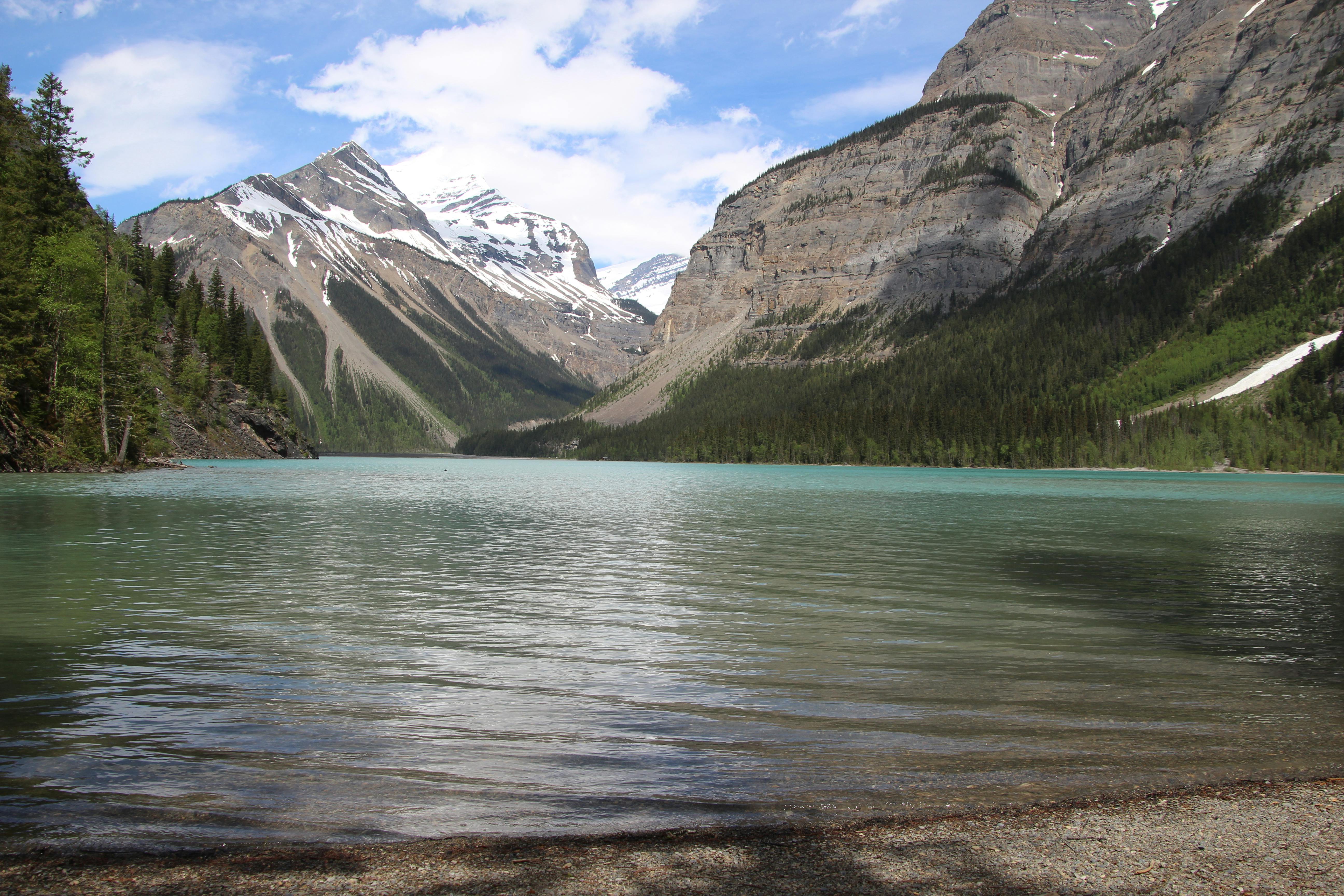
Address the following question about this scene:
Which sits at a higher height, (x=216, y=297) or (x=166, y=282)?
(x=216, y=297)

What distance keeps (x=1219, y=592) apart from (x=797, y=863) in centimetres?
2087

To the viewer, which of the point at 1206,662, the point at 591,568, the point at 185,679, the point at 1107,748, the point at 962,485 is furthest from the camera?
the point at 962,485

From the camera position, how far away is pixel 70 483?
51.1 m

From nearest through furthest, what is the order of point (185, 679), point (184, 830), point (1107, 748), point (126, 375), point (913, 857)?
1. point (913, 857)
2. point (184, 830)
3. point (1107, 748)
4. point (185, 679)
5. point (126, 375)

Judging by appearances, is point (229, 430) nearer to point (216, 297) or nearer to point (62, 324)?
point (216, 297)

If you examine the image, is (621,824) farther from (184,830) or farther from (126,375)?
(126,375)

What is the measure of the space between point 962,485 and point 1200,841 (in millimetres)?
83730

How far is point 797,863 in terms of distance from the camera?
239 inches

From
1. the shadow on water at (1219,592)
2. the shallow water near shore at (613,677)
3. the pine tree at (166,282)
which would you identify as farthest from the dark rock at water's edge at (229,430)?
the shadow on water at (1219,592)

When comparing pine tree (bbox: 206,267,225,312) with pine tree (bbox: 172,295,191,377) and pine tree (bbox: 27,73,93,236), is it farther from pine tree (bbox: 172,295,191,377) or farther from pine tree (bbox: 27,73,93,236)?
pine tree (bbox: 27,73,93,236)

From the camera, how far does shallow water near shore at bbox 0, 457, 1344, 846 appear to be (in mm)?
7621

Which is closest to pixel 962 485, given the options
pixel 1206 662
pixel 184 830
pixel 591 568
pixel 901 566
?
pixel 901 566

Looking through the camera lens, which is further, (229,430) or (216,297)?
(216,297)

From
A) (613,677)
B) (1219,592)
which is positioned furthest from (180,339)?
(1219,592)
